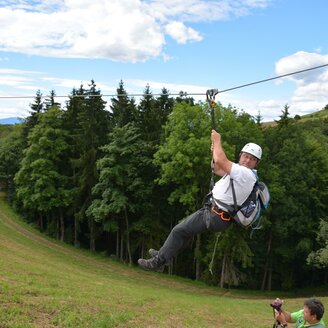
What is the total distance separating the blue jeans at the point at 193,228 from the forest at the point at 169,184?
2294 cm

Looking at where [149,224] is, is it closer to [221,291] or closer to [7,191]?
[221,291]

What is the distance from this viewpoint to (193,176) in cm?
3191

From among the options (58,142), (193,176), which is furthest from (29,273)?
(58,142)

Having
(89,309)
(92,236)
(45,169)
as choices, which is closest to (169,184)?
(92,236)

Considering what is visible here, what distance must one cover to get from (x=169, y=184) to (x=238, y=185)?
106 feet

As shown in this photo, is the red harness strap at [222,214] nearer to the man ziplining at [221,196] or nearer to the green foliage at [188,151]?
the man ziplining at [221,196]

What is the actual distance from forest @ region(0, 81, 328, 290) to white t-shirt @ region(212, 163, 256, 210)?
2326 centimetres

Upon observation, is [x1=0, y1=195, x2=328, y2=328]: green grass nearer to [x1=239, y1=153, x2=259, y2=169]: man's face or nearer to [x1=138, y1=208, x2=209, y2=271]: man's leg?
[x1=138, y1=208, x2=209, y2=271]: man's leg

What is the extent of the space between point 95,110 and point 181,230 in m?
36.0

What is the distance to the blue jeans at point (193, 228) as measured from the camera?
678 centimetres

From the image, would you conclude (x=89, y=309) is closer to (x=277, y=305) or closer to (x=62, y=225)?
(x=277, y=305)

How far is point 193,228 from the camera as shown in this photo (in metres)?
7.02

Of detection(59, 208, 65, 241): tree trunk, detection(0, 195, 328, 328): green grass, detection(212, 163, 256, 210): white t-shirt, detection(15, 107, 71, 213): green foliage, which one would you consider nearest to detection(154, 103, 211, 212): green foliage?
detection(0, 195, 328, 328): green grass

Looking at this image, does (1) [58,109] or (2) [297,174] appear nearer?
(2) [297,174]
